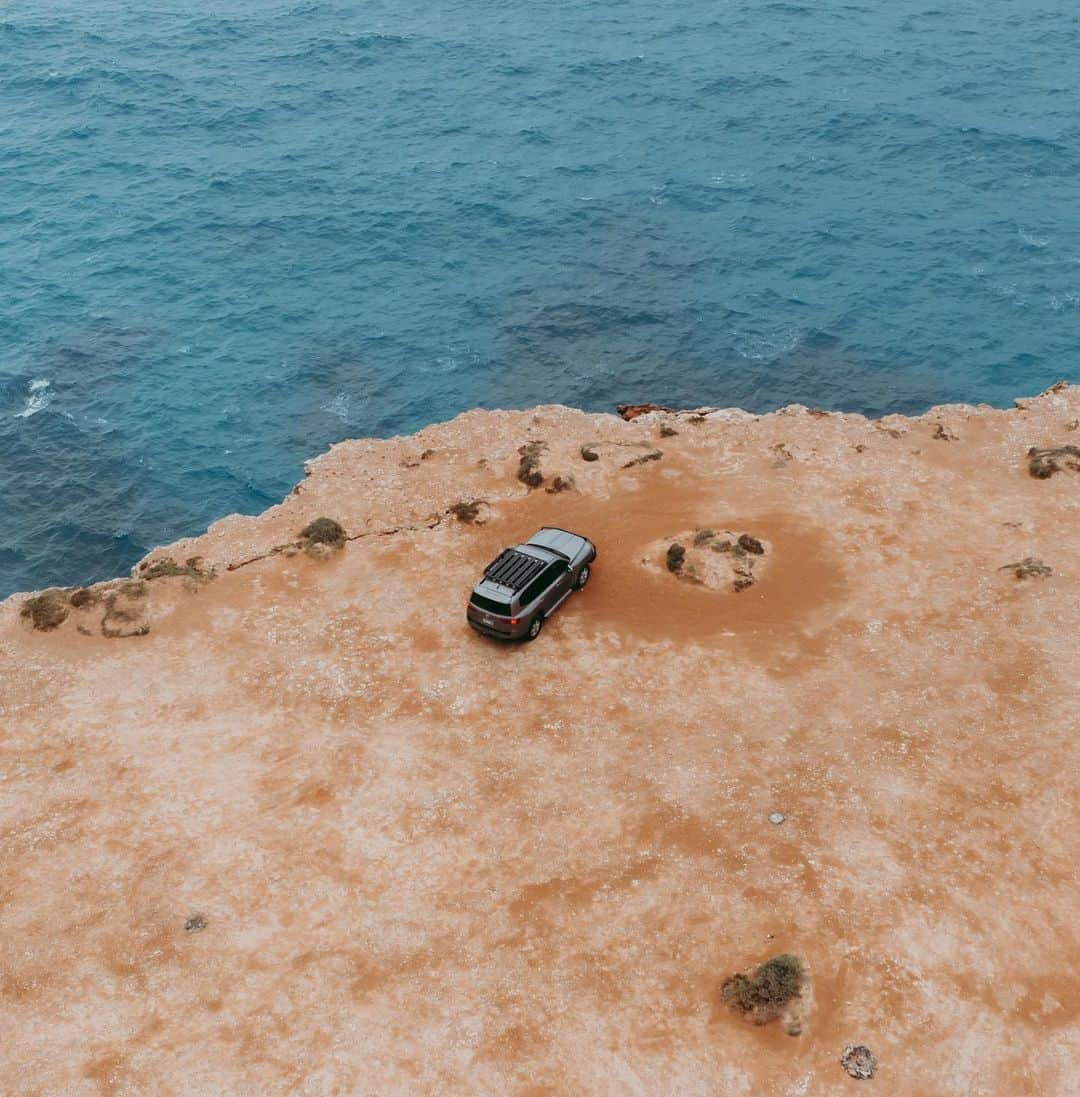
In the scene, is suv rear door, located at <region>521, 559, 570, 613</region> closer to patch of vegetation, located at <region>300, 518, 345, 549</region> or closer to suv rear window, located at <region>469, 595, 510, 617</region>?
suv rear window, located at <region>469, 595, 510, 617</region>

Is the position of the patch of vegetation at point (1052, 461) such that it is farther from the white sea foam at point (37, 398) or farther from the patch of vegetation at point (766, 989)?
the white sea foam at point (37, 398)

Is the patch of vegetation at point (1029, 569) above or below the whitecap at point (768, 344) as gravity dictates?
above

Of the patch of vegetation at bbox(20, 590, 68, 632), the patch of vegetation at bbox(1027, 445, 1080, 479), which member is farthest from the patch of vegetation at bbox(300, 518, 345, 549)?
the patch of vegetation at bbox(1027, 445, 1080, 479)

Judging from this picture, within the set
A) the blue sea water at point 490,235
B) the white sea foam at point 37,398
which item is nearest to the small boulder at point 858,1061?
the blue sea water at point 490,235

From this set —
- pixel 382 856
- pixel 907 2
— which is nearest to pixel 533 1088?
pixel 382 856

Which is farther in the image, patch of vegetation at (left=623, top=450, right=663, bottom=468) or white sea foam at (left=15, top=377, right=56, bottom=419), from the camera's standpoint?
white sea foam at (left=15, top=377, right=56, bottom=419)

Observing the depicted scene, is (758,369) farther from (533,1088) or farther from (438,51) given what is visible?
(438,51)
